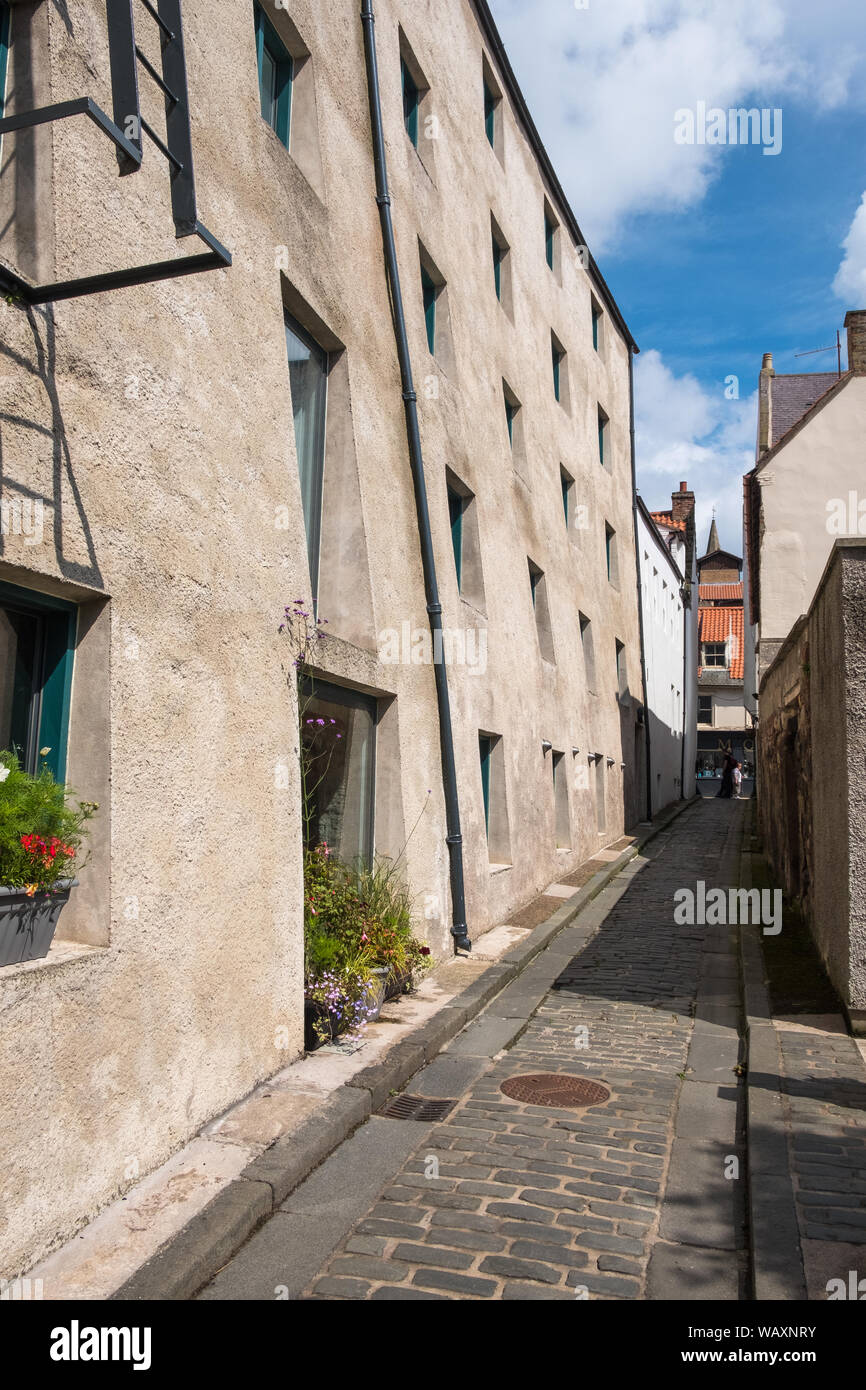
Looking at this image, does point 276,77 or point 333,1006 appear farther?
point 276,77

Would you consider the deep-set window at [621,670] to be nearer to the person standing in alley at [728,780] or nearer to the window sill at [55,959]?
the person standing in alley at [728,780]

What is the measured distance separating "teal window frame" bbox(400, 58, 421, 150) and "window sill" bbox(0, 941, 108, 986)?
Answer: 10220mm

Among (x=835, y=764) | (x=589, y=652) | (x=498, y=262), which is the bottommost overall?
(x=835, y=764)

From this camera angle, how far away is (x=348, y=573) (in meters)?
8.28

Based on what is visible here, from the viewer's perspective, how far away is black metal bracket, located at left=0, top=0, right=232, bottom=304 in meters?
3.71

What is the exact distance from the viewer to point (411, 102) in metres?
11.6

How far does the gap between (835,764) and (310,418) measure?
488cm

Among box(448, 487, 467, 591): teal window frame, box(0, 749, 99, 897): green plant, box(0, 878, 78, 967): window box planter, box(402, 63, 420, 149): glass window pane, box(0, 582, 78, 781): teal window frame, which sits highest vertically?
box(402, 63, 420, 149): glass window pane

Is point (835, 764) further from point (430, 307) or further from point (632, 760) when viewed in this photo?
point (632, 760)

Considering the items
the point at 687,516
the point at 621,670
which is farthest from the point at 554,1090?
the point at 687,516

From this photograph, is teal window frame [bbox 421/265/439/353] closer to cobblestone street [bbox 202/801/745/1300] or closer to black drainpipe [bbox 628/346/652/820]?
cobblestone street [bbox 202/801/745/1300]

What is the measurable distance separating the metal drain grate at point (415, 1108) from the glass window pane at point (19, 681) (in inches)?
115

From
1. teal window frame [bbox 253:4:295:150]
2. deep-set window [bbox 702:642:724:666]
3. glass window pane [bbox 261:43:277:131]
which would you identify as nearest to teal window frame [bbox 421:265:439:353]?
teal window frame [bbox 253:4:295:150]

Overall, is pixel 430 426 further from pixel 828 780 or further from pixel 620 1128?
pixel 620 1128
